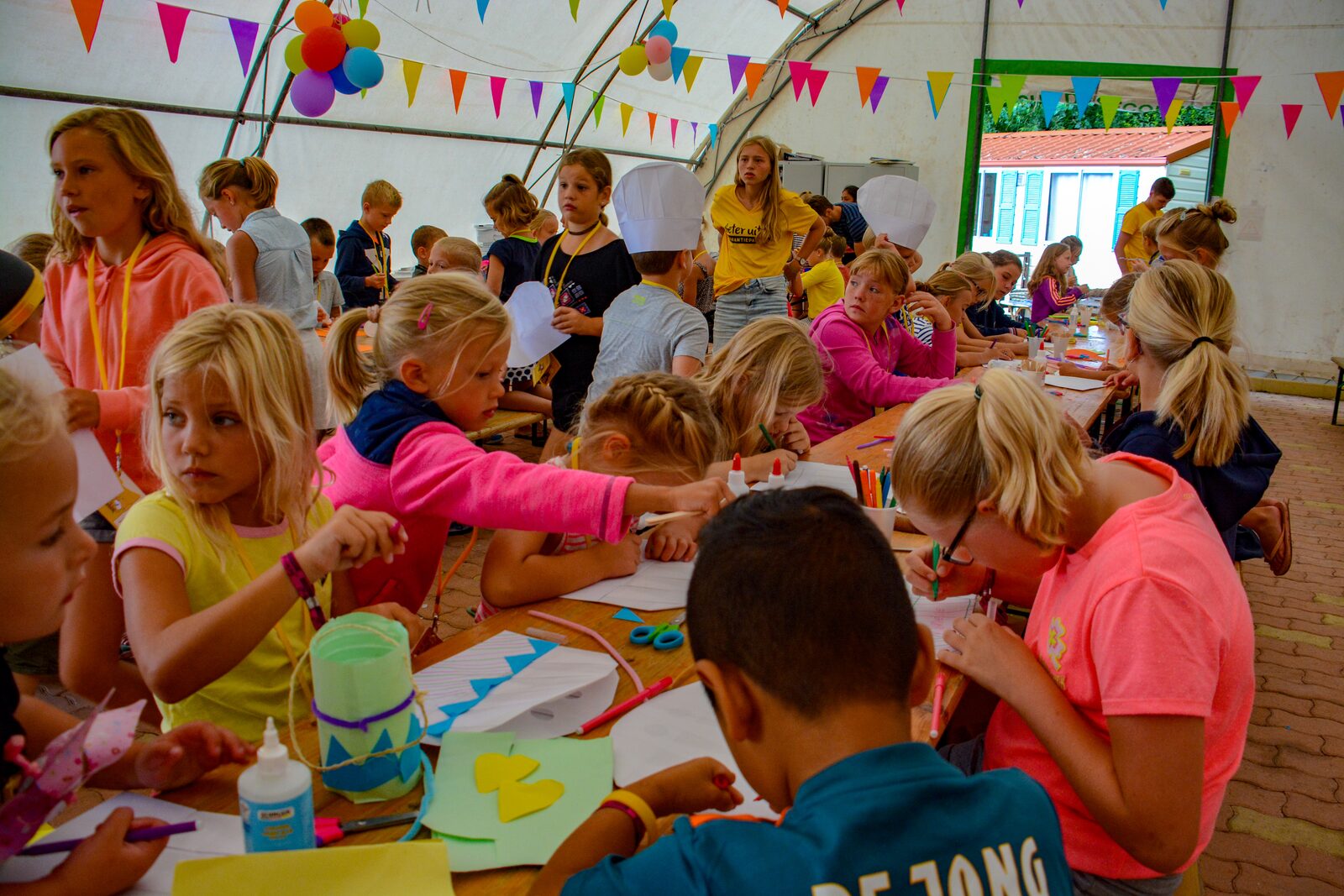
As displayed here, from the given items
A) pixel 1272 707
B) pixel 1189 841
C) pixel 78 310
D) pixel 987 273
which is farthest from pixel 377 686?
pixel 987 273

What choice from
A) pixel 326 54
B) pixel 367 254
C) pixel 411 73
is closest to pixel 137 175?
pixel 367 254

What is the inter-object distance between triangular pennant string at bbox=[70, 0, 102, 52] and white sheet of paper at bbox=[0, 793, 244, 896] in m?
5.87

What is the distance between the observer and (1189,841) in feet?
3.99

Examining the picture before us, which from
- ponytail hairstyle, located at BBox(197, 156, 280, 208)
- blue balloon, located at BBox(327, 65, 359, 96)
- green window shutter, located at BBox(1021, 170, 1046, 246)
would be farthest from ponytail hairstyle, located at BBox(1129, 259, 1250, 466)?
green window shutter, located at BBox(1021, 170, 1046, 246)

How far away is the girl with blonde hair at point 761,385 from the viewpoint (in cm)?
271

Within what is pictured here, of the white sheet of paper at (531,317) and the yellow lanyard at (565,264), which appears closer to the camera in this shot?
the white sheet of paper at (531,317)

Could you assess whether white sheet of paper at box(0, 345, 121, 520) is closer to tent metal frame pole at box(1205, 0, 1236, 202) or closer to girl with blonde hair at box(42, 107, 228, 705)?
girl with blonde hair at box(42, 107, 228, 705)

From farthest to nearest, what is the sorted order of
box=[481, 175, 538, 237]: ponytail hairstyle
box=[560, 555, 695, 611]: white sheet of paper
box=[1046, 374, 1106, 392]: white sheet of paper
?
box=[481, 175, 538, 237]: ponytail hairstyle < box=[1046, 374, 1106, 392]: white sheet of paper < box=[560, 555, 695, 611]: white sheet of paper

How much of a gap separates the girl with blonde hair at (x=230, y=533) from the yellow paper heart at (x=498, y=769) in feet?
0.97

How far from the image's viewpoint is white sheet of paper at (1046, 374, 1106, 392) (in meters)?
4.53

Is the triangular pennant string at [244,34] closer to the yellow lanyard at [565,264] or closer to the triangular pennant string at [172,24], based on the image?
the triangular pennant string at [172,24]

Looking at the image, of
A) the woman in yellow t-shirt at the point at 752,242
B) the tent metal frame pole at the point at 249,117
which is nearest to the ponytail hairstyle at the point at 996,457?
the woman in yellow t-shirt at the point at 752,242

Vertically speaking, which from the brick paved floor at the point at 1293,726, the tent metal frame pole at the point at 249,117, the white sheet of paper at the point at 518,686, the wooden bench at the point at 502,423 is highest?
the tent metal frame pole at the point at 249,117

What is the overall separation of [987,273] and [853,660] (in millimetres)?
5404
